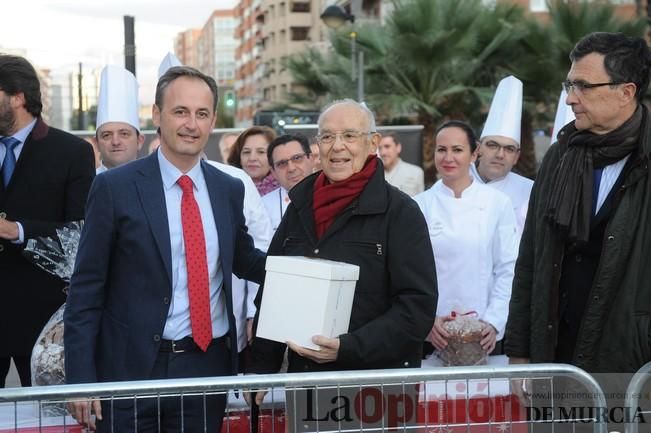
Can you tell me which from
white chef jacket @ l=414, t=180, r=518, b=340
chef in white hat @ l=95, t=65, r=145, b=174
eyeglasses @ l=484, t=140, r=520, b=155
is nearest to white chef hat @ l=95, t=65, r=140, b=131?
chef in white hat @ l=95, t=65, r=145, b=174

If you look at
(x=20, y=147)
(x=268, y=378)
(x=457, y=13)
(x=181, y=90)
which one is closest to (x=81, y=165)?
(x=20, y=147)

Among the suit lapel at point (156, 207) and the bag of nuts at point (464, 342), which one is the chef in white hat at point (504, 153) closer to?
the bag of nuts at point (464, 342)

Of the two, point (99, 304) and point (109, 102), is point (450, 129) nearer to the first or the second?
point (109, 102)

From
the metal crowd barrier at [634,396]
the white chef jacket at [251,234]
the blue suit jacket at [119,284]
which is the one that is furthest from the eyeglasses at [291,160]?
the metal crowd barrier at [634,396]

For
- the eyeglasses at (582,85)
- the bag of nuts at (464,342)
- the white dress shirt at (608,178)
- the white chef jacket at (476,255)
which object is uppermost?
the eyeglasses at (582,85)

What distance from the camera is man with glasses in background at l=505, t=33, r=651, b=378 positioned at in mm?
3273

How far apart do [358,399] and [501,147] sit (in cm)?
371

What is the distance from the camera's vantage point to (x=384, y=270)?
3.37 metres

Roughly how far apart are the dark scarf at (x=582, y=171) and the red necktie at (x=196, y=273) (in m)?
1.32

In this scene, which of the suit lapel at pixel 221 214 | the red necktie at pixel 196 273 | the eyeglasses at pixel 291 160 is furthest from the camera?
the eyeglasses at pixel 291 160

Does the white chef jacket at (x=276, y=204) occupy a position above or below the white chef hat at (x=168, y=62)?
below

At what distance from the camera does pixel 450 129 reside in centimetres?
556

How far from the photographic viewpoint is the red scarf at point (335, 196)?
3.40 m

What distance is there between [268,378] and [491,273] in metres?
2.59
